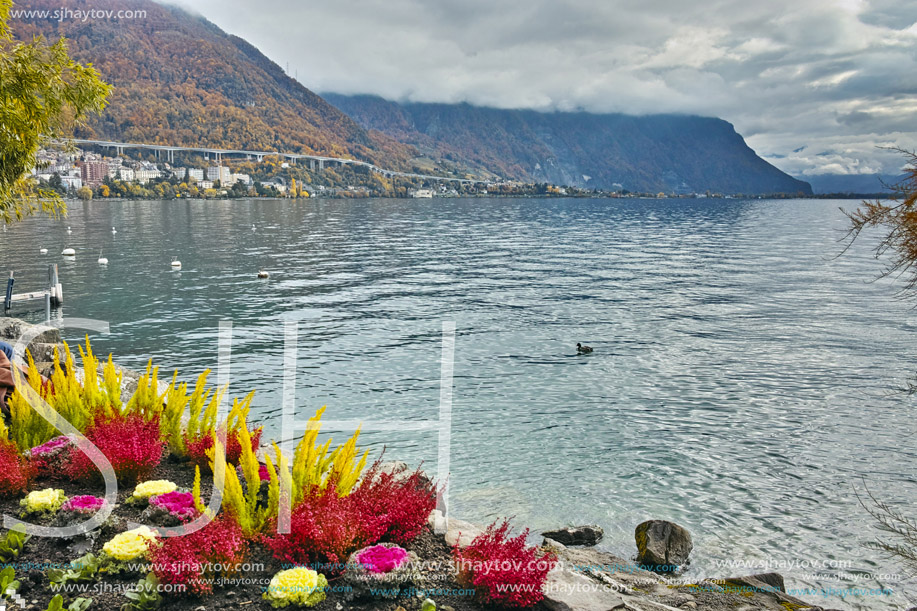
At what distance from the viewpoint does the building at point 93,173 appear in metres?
189

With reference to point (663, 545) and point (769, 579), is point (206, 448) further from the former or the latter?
point (769, 579)

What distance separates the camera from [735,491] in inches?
563

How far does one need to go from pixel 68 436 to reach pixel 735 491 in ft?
43.6

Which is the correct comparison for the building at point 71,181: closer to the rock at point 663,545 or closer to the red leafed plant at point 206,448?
the red leafed plant at point 206,448

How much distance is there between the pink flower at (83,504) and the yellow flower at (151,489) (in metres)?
0.46

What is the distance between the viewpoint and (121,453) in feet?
28.0

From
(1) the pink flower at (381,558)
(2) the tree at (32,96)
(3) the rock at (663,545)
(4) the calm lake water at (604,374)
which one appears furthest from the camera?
(4) the calm lake water at (604,374)

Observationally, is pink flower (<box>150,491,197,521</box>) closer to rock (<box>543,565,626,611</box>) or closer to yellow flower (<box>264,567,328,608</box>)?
yellow flower (<box>264,567,328,608</box>)

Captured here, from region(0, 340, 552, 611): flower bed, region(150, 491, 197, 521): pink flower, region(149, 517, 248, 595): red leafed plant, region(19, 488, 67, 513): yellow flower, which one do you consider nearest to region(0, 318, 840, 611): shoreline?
region(0, 340, 552, 611): flower bed

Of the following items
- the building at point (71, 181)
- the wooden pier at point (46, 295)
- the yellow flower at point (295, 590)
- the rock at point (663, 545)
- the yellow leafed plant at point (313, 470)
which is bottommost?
the rock at point (663, 545)

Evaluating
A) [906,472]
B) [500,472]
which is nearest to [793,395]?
[906,472]

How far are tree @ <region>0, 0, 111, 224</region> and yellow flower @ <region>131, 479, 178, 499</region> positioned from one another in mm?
9138

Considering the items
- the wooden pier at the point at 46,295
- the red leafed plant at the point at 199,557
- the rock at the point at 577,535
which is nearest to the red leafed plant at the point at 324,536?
the red leafed plant at the point at 199,557

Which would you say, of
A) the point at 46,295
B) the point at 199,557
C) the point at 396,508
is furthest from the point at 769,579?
the point at 46,295
